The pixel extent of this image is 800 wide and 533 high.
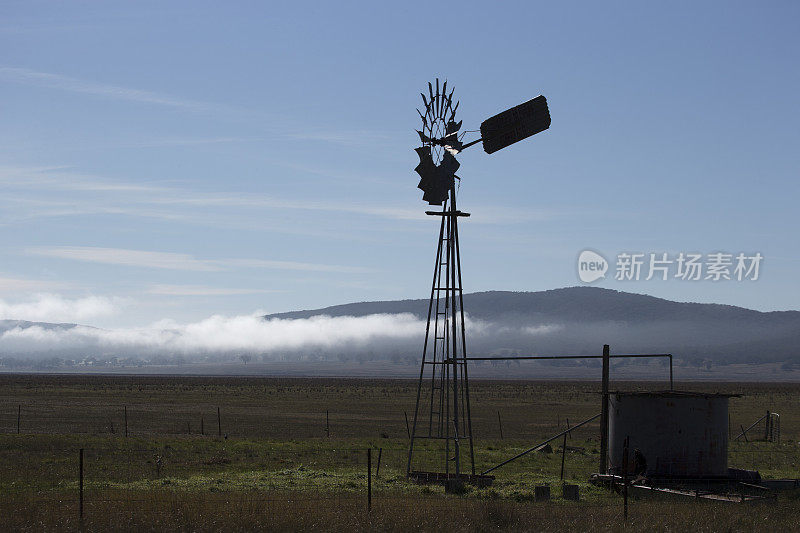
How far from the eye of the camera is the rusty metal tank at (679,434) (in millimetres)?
24906

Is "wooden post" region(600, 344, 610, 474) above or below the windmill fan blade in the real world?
below

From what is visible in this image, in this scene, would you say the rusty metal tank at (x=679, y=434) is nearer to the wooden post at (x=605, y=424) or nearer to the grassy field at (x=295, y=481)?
the wooden post at (x=605, y=424)

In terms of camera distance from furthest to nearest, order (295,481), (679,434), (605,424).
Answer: (605,424)
(295,481)
(679,434)

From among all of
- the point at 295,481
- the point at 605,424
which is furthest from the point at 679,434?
the point at 295,481

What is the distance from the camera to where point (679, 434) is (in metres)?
25.0

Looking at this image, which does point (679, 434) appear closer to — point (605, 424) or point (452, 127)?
point (605, 424)

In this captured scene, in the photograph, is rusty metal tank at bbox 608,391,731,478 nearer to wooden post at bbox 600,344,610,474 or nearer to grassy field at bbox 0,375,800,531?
wooden post at bbox 600,344,610,474

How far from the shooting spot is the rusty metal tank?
81.7ft

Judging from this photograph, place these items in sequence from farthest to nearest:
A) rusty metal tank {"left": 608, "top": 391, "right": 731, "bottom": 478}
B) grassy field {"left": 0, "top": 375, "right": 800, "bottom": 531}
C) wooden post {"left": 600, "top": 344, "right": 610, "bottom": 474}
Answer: wooden post {"left": 600, "top": 344, "right": 610, "bottom": 474}
rusty metal tank {"left": 608, "top": 391, "right": 731, "bottom": 478}
grassy field {"left": 0, "top": 375, "right": 800, "bottom": 531}

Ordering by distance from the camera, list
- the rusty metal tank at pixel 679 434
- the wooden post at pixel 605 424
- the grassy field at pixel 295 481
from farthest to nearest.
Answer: the wooden post at pixel 605 424 < the rusty metal tank at pixel 679 434 < the grassy field at pixel 295 481

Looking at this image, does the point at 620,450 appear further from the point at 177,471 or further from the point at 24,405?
the point at 24,405

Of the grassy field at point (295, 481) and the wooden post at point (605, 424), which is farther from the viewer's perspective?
the wooden post at point (605, 424)

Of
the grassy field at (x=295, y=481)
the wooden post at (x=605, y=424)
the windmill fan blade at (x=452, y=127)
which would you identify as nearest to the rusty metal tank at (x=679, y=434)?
the wooden post at (x=605, y=424)

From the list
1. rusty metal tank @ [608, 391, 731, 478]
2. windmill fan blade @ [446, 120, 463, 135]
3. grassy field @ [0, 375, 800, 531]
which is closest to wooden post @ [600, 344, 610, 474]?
rusty metal tank @ [608, 391, 731, 478]
